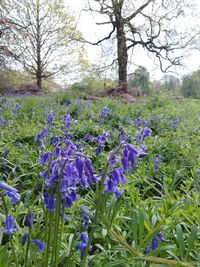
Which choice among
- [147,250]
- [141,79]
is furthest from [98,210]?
[141,79]

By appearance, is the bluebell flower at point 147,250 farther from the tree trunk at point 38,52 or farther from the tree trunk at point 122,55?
the tree trunk at point 38,52

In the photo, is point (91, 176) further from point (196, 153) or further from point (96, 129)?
point (96, 129)

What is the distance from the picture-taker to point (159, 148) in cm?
Result: 452

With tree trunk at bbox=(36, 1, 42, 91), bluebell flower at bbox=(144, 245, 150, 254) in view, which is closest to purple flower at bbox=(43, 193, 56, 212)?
bluebell flower at bbox=(144, 245, 150, 254)

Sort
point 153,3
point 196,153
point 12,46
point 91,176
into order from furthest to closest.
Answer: point 12,46, point 153,3, point 196,153, point 91,176

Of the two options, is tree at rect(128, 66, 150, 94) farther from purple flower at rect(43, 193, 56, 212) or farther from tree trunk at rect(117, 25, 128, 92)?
purple flower at rect(43, 193, 56, 212)

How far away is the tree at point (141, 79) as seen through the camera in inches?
800

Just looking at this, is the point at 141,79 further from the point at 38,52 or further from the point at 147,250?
the point at 147,250

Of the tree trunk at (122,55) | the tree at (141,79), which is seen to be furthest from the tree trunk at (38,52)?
the tree trunk at (122,55)

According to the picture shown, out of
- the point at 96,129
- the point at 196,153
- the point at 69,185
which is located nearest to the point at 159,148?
the point at 196,153

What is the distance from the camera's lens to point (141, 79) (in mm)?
20844

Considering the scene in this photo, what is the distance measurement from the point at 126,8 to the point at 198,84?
21657mm

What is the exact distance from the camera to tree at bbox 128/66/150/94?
2032cm

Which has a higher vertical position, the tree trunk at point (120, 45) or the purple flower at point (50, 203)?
the tree trunk at point (120, 45)
